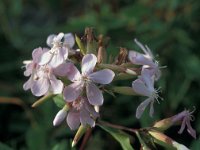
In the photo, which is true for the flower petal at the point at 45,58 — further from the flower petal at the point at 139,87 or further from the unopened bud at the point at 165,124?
the unopened bud at the point at 165,124

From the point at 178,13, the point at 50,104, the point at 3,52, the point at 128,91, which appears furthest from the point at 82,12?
the point at 128,91

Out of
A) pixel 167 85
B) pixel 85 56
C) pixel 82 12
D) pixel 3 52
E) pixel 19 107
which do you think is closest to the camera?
pixel 85 56

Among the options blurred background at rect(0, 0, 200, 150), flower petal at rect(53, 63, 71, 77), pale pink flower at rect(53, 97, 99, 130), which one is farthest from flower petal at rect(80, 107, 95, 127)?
blurred background at rect(0, 0, 200, 150)

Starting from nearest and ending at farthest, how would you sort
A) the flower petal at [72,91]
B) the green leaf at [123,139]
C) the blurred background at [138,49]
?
the flower petal at [72,91] → the green leaf at [123,139] → the blurred background at [138,49]

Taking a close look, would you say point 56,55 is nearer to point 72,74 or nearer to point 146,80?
point 72,74

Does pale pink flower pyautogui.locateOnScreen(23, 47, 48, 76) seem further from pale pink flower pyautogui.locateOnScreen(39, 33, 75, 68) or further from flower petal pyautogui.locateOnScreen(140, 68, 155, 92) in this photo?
flower petal pyautogui.locateOnScreen(140, 68, 155, 92)

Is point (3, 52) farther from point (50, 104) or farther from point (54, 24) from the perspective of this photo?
point (50, 104)

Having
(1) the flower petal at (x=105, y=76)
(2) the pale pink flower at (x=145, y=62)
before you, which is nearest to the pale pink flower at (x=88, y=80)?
(1) the flower petal at (x=105, y=76)
